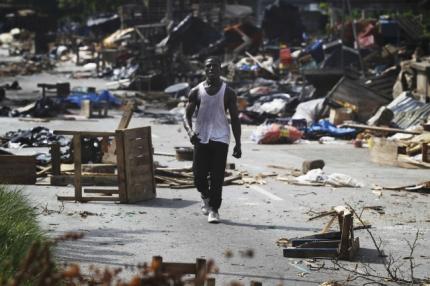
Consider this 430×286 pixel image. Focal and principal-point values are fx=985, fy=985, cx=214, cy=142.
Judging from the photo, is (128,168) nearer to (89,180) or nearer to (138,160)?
(138,160)

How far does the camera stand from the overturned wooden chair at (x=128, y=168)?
12.4 meters

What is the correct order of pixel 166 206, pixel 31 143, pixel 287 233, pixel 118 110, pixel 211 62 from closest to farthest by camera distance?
pixel 287 233 < pixel 211 62 < pixel 166 206 < pixel 31 143 < pixel 118 110

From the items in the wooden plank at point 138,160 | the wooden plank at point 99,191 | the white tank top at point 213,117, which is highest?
the white tank top at point 213,117

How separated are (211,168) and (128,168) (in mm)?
1477

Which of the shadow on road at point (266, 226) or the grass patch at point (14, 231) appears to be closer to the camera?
the grass patch at point (14, 231)

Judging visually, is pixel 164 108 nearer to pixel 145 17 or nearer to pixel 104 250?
pixel 104 250

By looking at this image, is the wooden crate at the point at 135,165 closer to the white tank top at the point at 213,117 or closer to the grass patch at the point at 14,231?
the white tank top at the point at 213,117

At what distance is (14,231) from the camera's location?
777cm

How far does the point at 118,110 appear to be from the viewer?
29578mm

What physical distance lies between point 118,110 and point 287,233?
19503 mm

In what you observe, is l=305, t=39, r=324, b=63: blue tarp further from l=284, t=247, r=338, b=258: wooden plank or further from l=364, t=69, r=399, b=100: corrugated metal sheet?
l=284, t=247, r=338, b=258: wooden plank

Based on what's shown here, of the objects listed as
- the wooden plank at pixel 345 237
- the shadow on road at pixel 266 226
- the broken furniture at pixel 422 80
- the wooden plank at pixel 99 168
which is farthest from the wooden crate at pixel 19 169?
the broken furniture at pixel 422 80

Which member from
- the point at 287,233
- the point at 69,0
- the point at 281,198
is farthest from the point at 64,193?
the point at 69,0

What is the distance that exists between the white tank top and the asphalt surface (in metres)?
0.97
